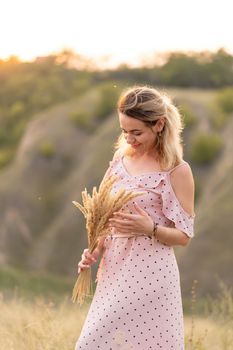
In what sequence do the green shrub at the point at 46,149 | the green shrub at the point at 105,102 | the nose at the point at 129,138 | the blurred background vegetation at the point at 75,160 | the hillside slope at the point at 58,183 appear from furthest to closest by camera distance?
the green shrub at the point at 105,102 < the green shrub at the point at 46,149 < the hillside slope at the point at 58,183 < the blurred background vegetation at the point at 75,160 < the nose at the point at 129,138

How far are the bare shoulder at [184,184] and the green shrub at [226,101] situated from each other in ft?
160

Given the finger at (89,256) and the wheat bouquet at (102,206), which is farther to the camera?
the finger at (89,256)

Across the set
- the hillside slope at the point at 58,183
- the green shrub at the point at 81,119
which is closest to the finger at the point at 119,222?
the hillside slope at the point at 58,183

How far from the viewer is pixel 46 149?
178ft

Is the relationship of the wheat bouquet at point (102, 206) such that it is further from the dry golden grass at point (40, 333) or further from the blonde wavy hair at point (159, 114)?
the dry golden grass at point (40, 333)

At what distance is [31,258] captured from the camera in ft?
159

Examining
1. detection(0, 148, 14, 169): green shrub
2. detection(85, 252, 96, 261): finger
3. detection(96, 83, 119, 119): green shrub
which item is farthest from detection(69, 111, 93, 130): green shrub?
detection(85, 252, 96, 261): finger

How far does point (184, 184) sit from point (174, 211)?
0.15m

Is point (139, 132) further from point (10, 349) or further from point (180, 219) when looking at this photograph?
point (10, 349)

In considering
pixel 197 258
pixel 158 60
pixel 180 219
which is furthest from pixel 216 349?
pixel 158 60

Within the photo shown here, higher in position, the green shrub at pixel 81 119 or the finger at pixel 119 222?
the green shrub at pixel 81 119

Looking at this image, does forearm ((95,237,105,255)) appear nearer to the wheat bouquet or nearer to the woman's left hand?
the wheat bouquet

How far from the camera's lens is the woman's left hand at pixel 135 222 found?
4.62m

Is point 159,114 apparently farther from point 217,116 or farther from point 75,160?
point 75,160
